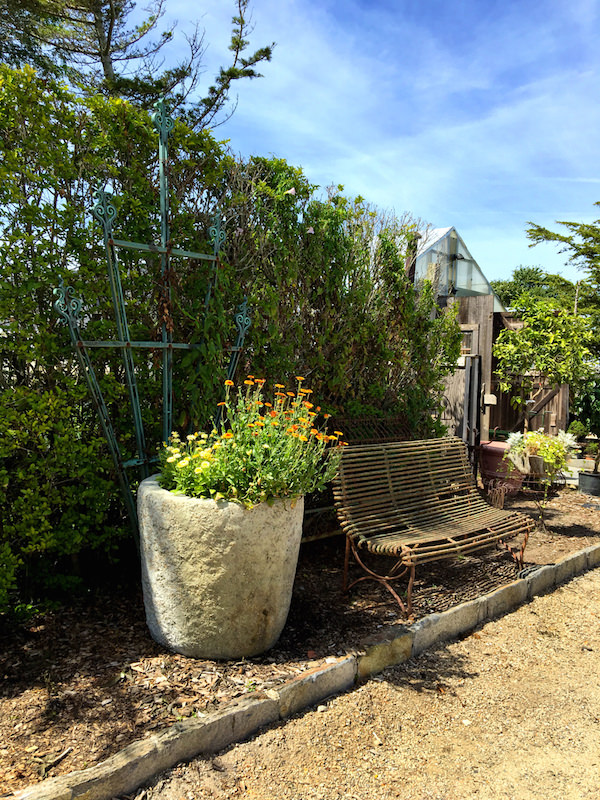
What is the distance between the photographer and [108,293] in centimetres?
349

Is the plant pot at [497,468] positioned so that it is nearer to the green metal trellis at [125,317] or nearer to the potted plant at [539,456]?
the potted plant at [539,456]

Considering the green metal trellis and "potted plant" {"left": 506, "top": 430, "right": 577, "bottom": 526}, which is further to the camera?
"potted plant" {"left": 506, "top": 430, "right": 577, "bottom": 526}

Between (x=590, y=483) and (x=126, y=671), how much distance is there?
6875mm

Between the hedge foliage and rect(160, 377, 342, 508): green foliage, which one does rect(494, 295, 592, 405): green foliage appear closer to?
the hedge foliage

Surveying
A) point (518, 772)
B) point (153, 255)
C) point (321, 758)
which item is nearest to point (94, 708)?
point (321, 758)

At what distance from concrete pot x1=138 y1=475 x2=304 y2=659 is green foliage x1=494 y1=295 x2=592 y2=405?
5095 millimetres

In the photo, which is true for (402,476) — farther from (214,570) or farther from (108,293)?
(108,293)

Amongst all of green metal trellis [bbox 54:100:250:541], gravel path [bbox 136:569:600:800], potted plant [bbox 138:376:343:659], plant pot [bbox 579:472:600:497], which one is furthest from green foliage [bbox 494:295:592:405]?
potted plant [bbox 138:376:343:659]

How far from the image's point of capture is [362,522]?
3.95 metres

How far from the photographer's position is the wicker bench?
3775mm

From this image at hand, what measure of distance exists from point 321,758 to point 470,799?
58cm

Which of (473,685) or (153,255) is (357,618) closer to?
(473,685)

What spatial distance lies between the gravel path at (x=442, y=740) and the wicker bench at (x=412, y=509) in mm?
553

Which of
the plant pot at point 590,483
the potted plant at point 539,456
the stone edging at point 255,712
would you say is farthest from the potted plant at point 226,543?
the plant pot at point 590,483
